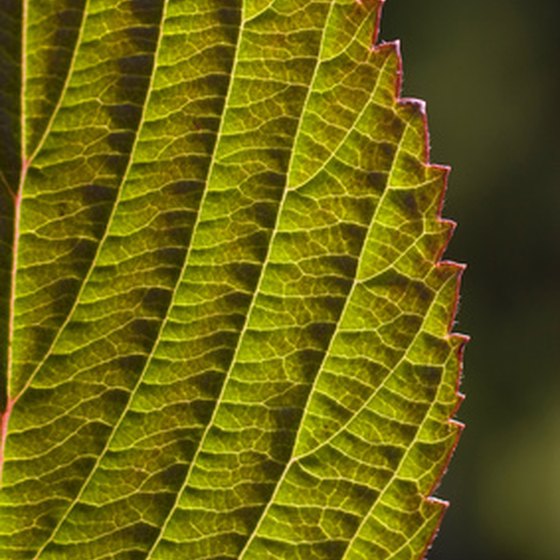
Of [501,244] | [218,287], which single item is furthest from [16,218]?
[501,244]

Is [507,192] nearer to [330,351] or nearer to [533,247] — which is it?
[533,247]

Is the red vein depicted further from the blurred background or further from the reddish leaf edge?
the blurred background

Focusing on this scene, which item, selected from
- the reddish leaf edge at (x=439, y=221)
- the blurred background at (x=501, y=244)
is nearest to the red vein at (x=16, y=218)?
the reddish leaf edge at (x=439, y=221)

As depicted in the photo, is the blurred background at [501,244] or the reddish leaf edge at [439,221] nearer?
the reddish leaf edge at [439,221]

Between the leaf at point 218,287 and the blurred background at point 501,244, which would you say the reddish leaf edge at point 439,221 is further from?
the blurred background at point 501,244

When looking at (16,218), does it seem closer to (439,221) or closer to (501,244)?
(439,221)

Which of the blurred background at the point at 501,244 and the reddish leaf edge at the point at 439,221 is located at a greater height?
the reddish leaf edge at the point at 439,221
